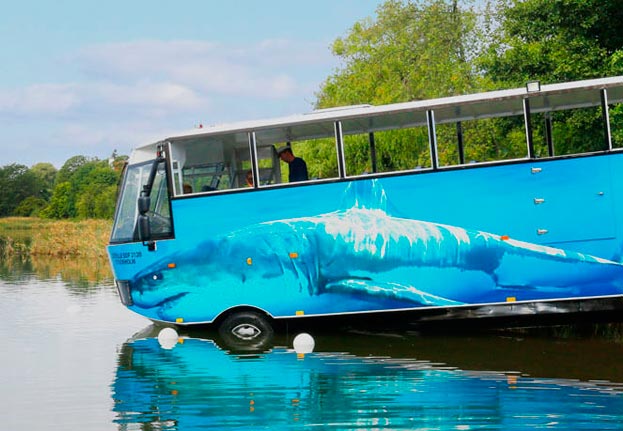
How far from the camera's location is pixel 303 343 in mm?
13484

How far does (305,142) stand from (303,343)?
3.30 m

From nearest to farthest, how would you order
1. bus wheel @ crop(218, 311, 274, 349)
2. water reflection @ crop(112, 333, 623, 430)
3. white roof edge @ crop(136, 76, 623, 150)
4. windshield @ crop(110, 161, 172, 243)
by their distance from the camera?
water reflection @ crop(112, 333, 623, 430) < white roof edge @ crop(136, 76, 623, 150) < bus wheel @ crop(218, 311, 274, 349) < windshield @ crop(110, 161, 172, 243)

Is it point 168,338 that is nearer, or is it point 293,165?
point 293,165

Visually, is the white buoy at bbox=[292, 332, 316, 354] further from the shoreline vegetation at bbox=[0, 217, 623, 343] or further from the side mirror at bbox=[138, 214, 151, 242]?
the shoreline vegetation at bbox=[0, 217, 623, 343]

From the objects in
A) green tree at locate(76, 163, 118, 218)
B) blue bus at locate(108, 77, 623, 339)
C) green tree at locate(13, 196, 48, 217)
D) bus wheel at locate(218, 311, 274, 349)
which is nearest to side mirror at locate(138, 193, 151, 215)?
blue bus at locate(108, 77, 623, 339)

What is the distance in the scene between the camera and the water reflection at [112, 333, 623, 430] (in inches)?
354

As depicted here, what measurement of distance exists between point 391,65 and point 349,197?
26958mm

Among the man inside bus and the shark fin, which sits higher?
the man inside bus

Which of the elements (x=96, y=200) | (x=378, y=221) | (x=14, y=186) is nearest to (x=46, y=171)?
(x=14, y=186)

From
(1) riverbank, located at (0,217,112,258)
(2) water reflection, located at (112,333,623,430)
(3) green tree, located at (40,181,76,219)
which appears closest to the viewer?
(2) water reflection, located at (112,333,623,430)

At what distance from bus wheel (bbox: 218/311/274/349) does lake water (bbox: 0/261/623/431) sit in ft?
0.79

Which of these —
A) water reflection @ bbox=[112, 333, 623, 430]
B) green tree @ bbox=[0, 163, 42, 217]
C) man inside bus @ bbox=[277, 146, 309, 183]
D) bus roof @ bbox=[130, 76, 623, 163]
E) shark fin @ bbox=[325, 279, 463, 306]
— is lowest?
water reflection @ bbox=[112, 333, 623, 430]

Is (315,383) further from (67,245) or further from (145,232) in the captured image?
(67,245)

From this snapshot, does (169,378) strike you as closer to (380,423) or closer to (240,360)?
(240,360)
